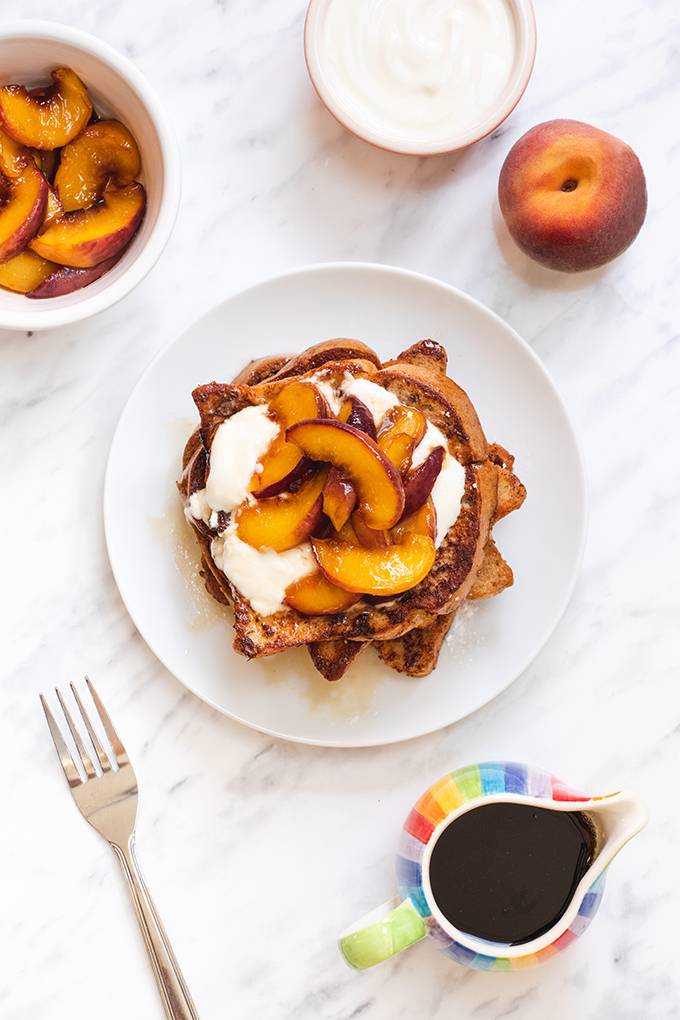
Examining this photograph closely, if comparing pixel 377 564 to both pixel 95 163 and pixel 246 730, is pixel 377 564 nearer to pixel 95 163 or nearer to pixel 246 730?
pixel 246 730

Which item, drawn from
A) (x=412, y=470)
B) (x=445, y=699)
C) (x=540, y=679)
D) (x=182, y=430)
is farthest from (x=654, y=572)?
(x=182, y=430)

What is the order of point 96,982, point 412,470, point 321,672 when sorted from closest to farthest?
point 412,470 < point 321,672 < point 96,982

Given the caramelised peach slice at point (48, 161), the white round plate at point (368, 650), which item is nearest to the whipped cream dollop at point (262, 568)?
the white round plate at point (368, 650)

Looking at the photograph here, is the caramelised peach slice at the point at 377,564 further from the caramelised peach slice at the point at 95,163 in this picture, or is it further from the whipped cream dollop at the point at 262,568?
the caramelised peach slice at the point at 95,163

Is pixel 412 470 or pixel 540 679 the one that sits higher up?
pixel 412 470

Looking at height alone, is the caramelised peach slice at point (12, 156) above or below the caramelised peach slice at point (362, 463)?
above

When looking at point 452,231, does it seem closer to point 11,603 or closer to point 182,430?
point 182,430
